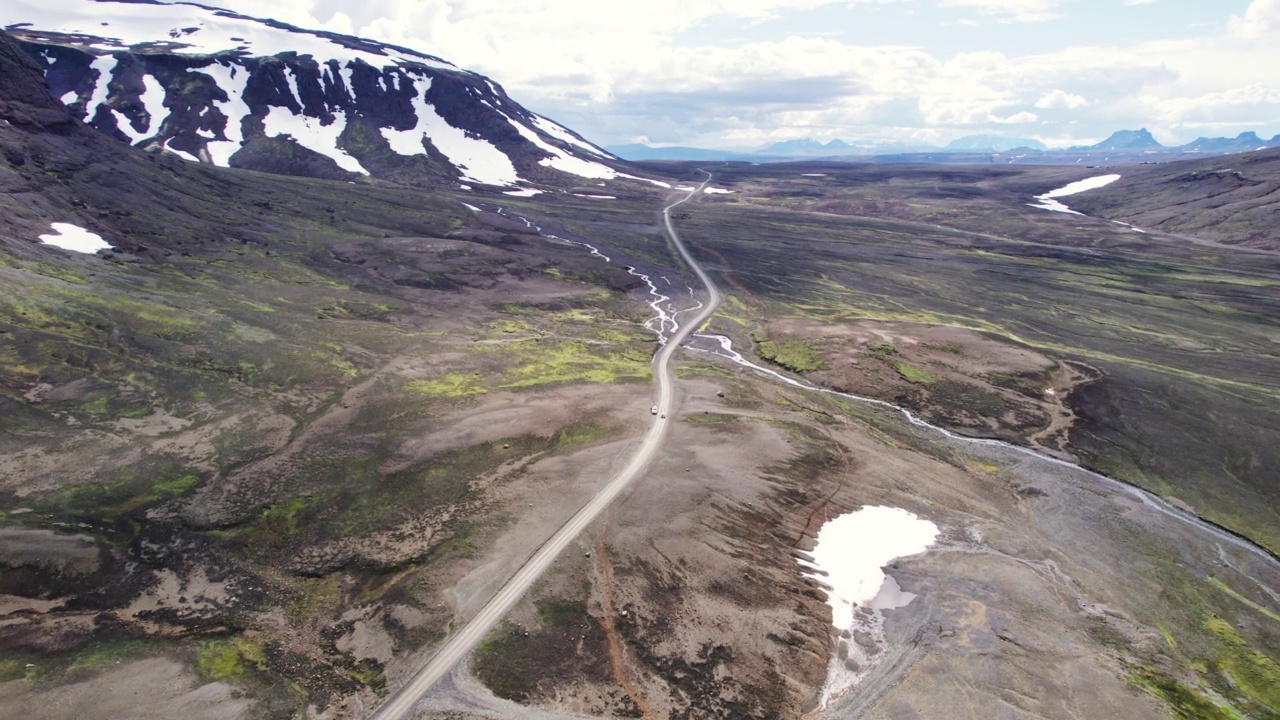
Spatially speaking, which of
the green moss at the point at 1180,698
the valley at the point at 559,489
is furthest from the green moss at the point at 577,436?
the green moss at the point at 1180,698

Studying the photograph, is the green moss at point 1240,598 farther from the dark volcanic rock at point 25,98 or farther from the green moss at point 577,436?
the dark volcanic rock at point 25,98

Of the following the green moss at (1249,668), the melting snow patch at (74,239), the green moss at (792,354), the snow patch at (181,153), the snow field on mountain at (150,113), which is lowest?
the green moss at (1249,668)

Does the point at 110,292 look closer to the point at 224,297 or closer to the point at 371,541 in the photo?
the point at 224,297

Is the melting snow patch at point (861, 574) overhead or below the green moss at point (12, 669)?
below

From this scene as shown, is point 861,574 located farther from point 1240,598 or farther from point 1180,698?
point 1240,598

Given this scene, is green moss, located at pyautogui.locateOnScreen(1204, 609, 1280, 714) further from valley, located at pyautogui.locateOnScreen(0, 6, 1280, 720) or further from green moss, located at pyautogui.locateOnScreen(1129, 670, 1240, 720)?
green moss, located at pyautogui.locateOnScreen(1129, 670, 1240, 720)

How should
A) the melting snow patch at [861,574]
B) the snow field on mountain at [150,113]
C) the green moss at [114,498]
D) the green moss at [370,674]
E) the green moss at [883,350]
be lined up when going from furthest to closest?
the snow field on mountain at [150,113]
the green moss at [883,350]
the green moss at [114,498]
the melting snow patch at [861,574]
the green moss at [370,674]
